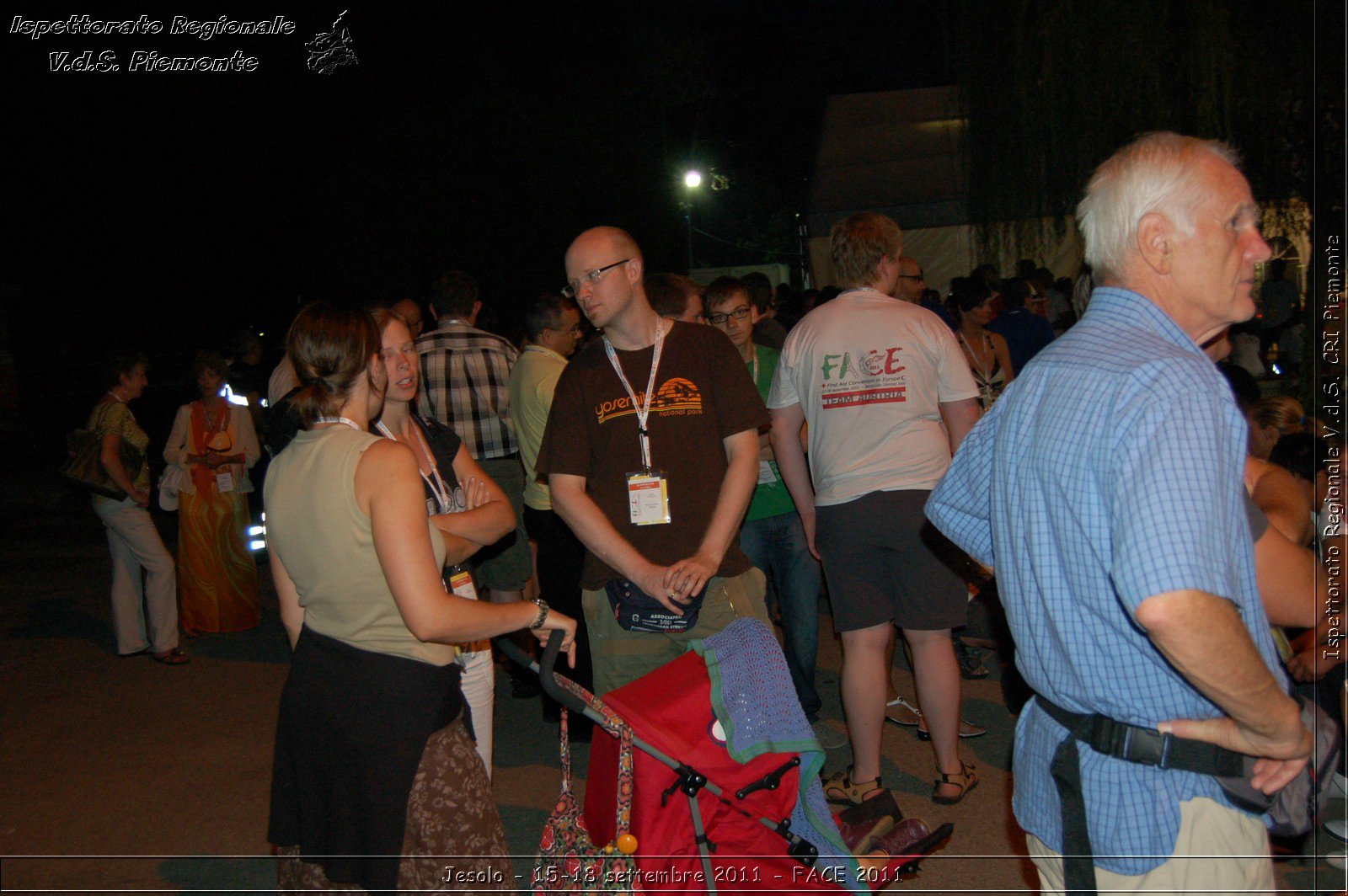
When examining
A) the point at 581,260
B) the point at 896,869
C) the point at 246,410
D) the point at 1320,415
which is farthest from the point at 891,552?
the point at 246,410

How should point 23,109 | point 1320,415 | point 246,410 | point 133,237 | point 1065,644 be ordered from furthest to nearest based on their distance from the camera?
point 133,237
point 23,109
point 246,410
point 1320,415
point 1065,644

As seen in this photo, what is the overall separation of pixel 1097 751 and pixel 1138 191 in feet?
3.30

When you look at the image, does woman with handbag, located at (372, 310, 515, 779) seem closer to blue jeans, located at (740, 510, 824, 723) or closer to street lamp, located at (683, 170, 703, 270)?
blue jeans, located at (740, 510, 824, 723)

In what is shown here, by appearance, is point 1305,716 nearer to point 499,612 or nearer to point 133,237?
point 499,612

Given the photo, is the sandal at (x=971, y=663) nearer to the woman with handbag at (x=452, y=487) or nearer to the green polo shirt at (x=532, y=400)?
the green polo shirt at (x=532, y=400)

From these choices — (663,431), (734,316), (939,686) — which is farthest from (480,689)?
(734,316)

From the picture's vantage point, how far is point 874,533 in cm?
399

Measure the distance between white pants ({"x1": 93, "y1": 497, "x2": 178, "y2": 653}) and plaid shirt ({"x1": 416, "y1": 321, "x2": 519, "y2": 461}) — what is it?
94.4 inches

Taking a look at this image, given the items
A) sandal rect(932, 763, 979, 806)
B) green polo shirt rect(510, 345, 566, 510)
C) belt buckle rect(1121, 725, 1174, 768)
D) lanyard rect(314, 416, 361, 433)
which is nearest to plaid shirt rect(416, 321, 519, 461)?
green polo shirt rect(510, 345, 566, 510)

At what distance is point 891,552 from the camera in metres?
4.02

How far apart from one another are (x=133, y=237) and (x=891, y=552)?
20805mm

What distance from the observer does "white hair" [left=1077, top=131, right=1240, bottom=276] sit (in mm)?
1798

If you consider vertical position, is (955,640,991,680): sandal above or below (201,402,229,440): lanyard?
below

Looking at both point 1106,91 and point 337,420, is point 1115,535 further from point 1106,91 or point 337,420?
point 1106,91
